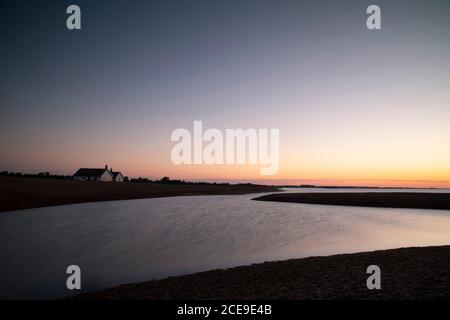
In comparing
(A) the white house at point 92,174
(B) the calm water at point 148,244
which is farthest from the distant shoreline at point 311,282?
(A) the white house at point 92,174

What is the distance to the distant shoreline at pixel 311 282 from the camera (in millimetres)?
8586

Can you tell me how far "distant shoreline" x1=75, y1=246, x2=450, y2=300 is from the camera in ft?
28.2

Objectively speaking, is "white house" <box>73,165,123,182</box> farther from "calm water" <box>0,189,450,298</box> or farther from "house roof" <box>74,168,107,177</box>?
"calm water" <box>0,189,450,298</box>

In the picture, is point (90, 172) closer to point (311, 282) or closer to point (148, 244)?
point (148, 244)

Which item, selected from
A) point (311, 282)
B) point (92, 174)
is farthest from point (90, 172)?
point (311, 282)

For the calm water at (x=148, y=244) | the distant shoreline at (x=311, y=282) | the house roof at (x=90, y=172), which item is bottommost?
the calm water at (x=148, y=244)

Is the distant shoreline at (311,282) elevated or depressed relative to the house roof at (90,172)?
depressed

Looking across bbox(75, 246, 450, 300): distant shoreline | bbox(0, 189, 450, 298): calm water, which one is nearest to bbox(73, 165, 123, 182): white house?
bbox(0, 189, 450, 298): calm water

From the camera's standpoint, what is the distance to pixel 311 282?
984 centimetres

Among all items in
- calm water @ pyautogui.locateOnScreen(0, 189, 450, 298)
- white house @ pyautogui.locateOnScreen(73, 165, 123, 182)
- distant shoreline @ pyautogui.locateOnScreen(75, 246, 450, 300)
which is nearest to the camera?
distant shoreline @ pyautogui.locateOnScreen(75, 246, 450, 300)

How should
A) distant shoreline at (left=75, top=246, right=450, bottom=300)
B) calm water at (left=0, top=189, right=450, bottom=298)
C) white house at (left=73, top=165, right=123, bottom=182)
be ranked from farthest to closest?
white house at (left=73, top=165, right=123, bottom=182) < calm water at (left=0, top=189, right=450, bottom=298) < distant shoreline at (left=75, top=246, right=450, bottom=300)

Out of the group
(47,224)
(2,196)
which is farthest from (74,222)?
(2,196)

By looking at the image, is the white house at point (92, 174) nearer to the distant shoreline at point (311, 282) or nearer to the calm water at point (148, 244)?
the calm water at point (148, 244)
